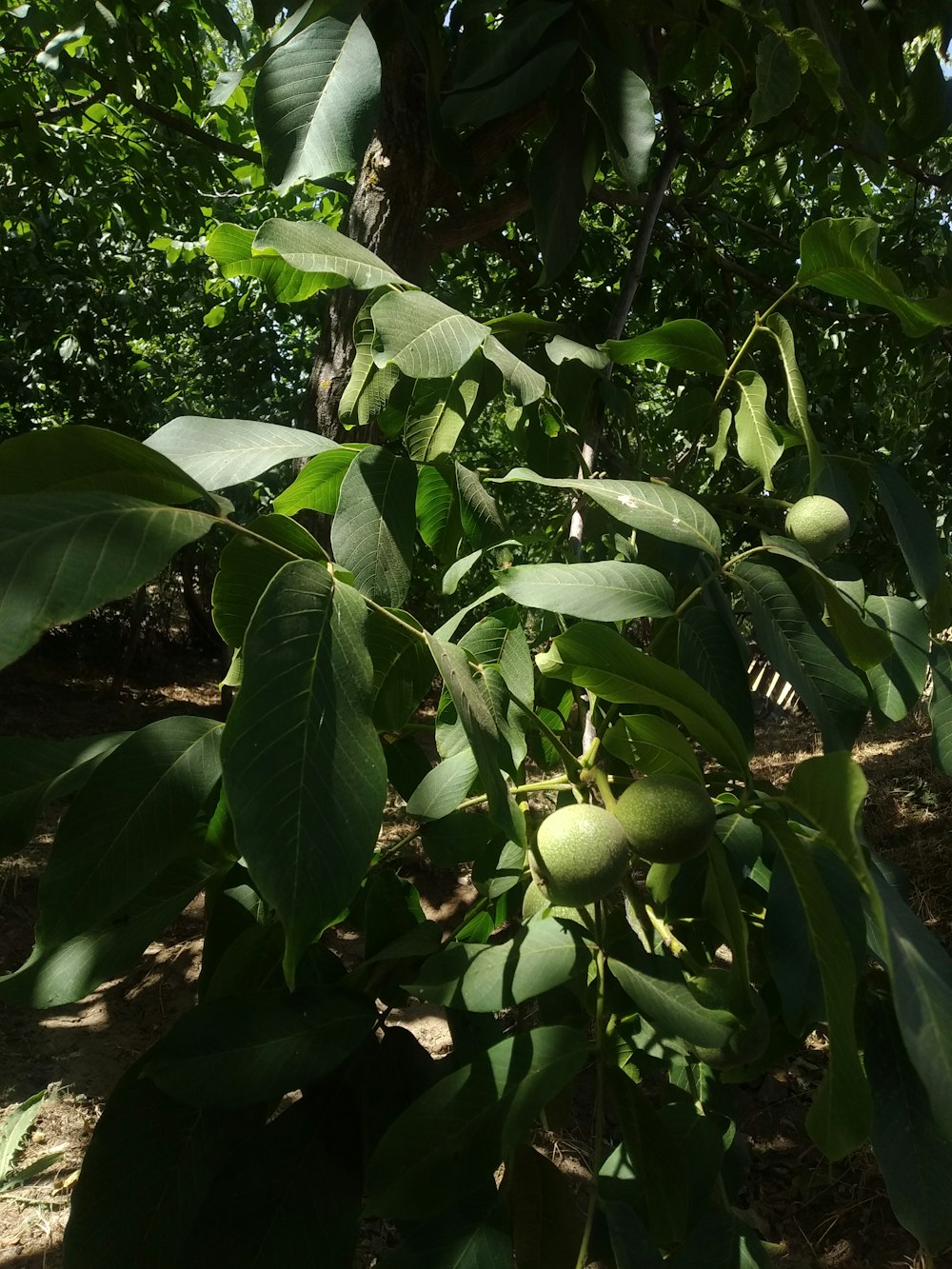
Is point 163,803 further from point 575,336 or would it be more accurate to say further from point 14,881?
point 14,881

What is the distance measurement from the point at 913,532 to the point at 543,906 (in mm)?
700

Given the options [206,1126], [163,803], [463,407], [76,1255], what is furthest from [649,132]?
[76,1255]

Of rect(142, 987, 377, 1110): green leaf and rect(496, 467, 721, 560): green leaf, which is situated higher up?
rect(496, 467, 721, 560): green leaf

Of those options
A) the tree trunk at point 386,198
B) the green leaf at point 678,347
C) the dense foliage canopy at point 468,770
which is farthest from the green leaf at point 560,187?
the tree trunk at point 386,198

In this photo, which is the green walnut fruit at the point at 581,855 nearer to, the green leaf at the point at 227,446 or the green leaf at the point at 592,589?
the green leaf at the point at 592,589

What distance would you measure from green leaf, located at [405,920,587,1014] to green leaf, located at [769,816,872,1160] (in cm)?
20

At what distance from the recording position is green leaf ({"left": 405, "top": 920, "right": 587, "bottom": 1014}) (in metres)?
0.76

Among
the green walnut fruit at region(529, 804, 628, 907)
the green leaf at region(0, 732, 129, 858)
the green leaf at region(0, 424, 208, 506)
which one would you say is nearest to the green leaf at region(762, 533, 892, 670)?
the green walnut fruit at region(529, 804, 628, 907)

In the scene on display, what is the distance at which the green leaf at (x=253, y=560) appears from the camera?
2.39 feet

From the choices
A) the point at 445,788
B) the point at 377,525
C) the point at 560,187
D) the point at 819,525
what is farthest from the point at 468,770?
the point at 560,187

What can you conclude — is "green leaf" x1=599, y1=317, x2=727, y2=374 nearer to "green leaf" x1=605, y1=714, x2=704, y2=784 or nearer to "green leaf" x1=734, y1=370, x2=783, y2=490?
"green leaf" x1=734, y1=370, x2=783, y2=490

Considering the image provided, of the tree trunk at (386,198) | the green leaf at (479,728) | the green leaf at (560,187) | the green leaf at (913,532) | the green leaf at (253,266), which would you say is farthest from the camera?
the tree trunk at (386,198)

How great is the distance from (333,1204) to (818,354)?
3.14m

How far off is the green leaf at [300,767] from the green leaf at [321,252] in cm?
45
